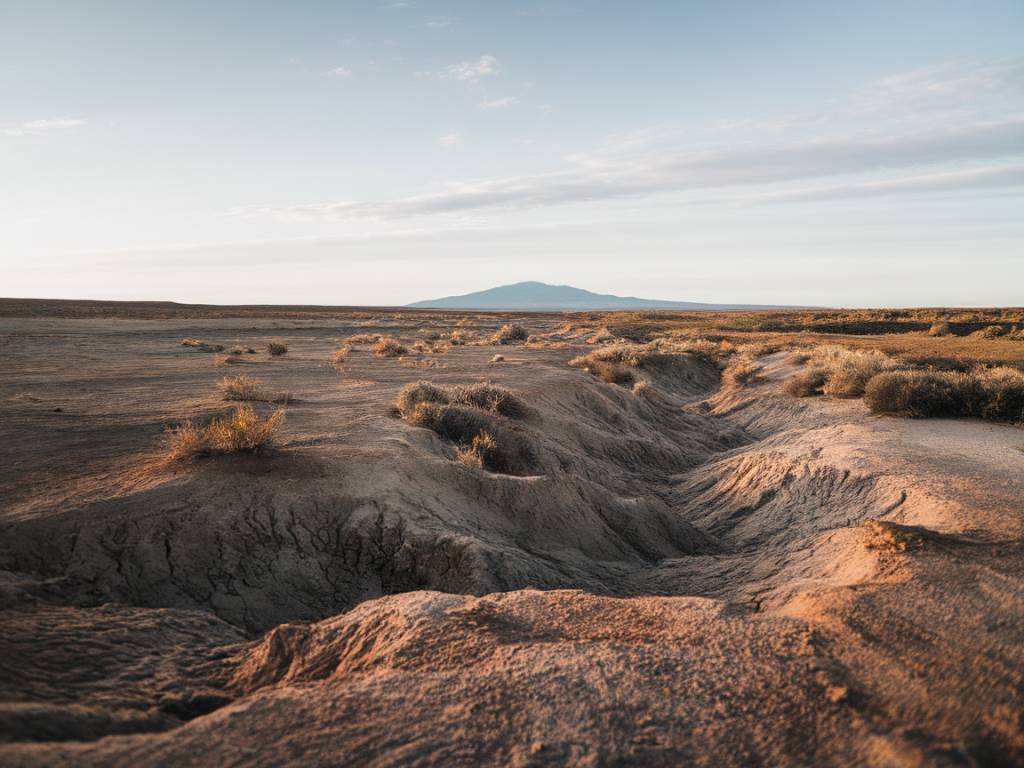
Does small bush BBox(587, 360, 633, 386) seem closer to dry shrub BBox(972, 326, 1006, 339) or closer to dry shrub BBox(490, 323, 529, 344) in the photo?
dry shrub BBox(490, 323, 529, 344)

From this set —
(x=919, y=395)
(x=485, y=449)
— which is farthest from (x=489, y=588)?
(x=919, y=395)

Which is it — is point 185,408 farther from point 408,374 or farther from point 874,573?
point 874,573

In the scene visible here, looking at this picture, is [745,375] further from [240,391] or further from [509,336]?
[240,391]

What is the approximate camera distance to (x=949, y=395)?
51.3 ft

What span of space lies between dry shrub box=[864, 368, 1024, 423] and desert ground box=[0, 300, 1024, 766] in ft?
0.69

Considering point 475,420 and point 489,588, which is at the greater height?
point 475,420

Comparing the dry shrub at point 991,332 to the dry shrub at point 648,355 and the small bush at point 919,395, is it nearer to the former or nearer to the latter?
the dry shrub at point 648,355

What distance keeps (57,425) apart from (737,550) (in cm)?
1284

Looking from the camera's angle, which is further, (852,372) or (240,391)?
(852,372)

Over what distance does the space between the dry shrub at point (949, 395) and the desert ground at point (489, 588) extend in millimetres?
210

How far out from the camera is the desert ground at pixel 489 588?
382 cm

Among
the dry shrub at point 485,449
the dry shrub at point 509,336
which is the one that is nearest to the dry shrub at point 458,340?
the dry shrub at point 509,336

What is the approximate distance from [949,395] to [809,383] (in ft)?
20.3

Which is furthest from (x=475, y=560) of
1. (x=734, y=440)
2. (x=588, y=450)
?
(x=734, y=440)
